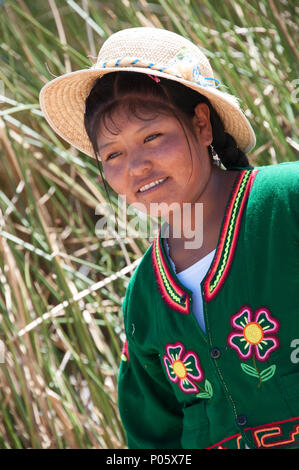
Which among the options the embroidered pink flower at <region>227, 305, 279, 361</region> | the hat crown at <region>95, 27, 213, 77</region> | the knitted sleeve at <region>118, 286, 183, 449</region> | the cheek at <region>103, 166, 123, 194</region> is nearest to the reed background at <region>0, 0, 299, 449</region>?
the knitted sleeve at <region>118, 286, 183, 449</region>

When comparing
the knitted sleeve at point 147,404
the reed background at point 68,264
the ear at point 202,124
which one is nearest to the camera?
the ear at point 202,124

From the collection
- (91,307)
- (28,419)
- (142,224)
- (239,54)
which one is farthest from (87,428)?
(239,54)

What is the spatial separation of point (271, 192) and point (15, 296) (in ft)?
2.57

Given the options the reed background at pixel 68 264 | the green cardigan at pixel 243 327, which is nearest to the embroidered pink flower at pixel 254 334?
the green cardigan at pixel 243 327

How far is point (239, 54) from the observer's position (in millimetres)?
1766

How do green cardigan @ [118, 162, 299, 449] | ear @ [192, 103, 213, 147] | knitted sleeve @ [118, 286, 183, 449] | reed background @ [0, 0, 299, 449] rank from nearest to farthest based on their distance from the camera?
green cardigan @ [118, 162, 299, 449] → ear @ [192, 103, 213, 147] → knitted sleeve @ [118, 286, 183, 449] → reed background @ [0, 0, 299, 449]

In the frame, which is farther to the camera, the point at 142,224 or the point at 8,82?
the point at 142,224

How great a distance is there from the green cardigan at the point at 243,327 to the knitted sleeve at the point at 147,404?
51 millimetres

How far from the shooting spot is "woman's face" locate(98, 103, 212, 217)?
102 cm

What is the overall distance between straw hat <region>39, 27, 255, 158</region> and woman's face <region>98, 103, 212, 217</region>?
8 centimetres

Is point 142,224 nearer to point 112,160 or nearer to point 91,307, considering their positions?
point 91,307

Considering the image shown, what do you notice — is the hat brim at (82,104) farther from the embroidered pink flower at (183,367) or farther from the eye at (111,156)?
the embroidered pink flower at (183,367)

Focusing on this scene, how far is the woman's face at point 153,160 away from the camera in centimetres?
102

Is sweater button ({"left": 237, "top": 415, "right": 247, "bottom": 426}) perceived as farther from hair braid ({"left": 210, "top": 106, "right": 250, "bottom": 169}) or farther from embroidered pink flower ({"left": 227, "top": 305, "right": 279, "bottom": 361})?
hair braid ({"left": 210, "top": 106, "right": 250, "bottom": 169})
